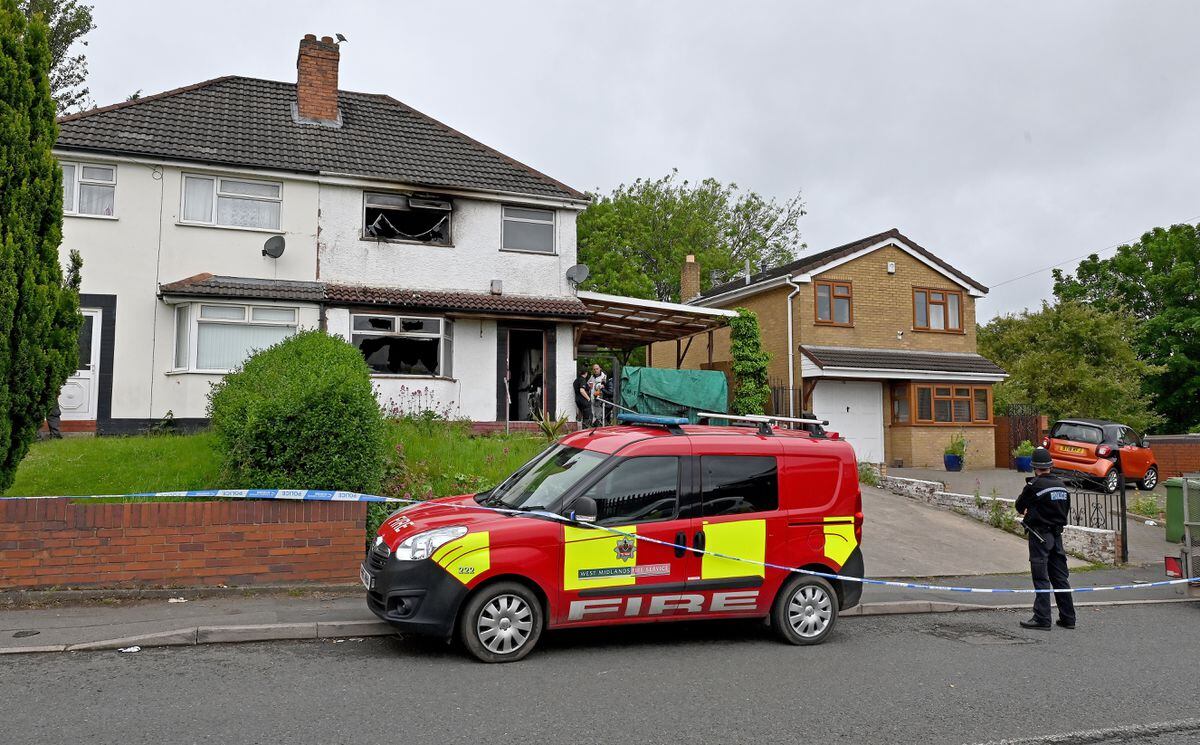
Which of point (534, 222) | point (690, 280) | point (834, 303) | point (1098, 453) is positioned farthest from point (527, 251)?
point (690, 280)

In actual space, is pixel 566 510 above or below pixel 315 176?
below

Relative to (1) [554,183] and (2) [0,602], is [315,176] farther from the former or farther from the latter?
(2) [0,602]

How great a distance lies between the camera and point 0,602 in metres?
7.57

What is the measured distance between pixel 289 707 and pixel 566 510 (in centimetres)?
241

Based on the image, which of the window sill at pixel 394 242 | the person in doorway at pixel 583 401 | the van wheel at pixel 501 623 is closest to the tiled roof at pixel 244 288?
the window sill at pixel 394 242

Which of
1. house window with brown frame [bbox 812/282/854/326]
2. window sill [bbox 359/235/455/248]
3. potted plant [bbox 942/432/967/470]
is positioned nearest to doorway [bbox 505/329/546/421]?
window sill [bbox 359/235/455/248]

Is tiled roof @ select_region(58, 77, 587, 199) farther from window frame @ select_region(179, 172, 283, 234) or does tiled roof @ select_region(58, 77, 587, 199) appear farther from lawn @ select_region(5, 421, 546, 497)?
lawn @ select_region(5, 421, 546, 497)

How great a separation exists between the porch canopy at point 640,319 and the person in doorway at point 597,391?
44.9 inches

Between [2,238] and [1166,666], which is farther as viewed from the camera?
[2,238]

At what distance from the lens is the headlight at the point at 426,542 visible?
20.7ft

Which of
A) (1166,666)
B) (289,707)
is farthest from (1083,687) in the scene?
(289,707)

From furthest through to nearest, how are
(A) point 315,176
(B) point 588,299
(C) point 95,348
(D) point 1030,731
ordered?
(B) point 588,299, (A) point 315,176, (C) point 95,348, (D) point 1030,731

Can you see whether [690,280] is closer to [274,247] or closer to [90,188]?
[274,247]

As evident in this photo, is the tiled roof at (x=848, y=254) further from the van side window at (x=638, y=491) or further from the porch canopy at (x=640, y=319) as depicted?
the van side window at (x=638, y=491)
